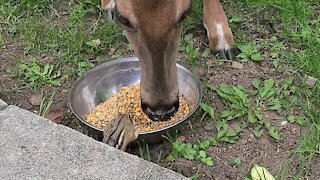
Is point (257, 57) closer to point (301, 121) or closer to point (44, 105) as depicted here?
point (301, 121)

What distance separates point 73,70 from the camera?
13.3 feet

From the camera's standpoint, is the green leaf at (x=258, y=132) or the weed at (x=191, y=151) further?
the green leaf at (x=258, y=132)

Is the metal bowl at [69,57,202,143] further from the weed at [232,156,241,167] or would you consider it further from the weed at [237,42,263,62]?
the weed at [237,42,263,62]

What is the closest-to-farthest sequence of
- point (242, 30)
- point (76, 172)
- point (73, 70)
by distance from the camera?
point (76, 172)
point (73, 70)
point (242, 30)

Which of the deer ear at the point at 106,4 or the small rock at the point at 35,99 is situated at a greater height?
the deer ear at the point at 106,4

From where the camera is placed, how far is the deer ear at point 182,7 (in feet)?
10.3

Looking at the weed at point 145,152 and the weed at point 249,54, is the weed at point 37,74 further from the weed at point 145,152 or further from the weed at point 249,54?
the weed at point 249,54

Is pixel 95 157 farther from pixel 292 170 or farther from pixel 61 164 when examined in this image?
pixel 292 170

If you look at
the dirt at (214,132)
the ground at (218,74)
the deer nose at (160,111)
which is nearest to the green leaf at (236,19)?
the ground at (218,74)

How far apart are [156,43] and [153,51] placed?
0.19 feet

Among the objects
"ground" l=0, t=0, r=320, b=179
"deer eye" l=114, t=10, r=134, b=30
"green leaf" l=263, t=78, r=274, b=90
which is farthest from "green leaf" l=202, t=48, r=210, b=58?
"deer eye" l=114, t=10, r=134, b=30

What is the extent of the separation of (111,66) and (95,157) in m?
0.94

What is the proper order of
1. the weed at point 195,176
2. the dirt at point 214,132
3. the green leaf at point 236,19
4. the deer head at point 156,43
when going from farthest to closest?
the green leaf at point 236,19 → the dirt at point 214,132 → the weed at point 195,176 → the deer head at point 156,43

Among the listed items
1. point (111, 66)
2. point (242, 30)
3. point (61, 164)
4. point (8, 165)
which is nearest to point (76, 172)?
point (61, 164)
